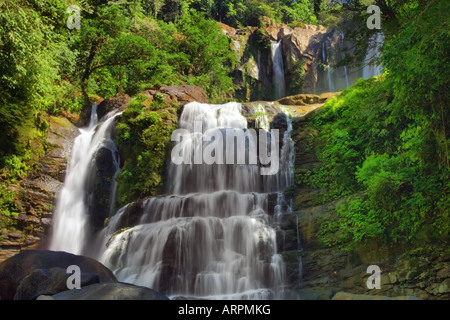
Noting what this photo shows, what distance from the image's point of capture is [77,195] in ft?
44.4

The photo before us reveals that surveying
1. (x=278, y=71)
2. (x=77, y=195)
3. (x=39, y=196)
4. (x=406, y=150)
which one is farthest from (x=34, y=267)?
(x=278, y=71)

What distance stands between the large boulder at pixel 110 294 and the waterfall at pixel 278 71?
1034 inches

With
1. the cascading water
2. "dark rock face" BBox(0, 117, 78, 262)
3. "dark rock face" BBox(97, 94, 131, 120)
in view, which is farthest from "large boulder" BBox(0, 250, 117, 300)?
"dark rock face" BBox(97, 94, 131, 120)

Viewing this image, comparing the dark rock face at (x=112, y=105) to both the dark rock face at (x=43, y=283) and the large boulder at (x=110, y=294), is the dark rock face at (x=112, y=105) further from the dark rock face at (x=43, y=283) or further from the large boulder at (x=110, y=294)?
the large boulder at (x=110, y=294)

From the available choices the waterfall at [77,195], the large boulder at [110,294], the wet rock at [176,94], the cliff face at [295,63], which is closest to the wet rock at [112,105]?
the waterfall at [77,195]

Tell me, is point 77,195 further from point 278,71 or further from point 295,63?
point 295,63

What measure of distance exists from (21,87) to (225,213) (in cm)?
943

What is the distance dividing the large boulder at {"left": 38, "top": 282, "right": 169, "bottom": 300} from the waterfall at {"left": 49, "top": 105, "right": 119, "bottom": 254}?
24.0 ft

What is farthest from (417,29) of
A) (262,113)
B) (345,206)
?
(262,113)

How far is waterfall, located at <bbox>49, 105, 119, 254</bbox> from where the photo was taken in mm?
12430

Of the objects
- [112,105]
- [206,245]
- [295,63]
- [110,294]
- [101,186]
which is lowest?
[110,294]

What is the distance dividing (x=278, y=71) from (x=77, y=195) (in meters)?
22.8

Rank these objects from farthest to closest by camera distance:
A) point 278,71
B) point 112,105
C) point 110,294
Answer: point 278,71 < point 112,105 < point 110,294
